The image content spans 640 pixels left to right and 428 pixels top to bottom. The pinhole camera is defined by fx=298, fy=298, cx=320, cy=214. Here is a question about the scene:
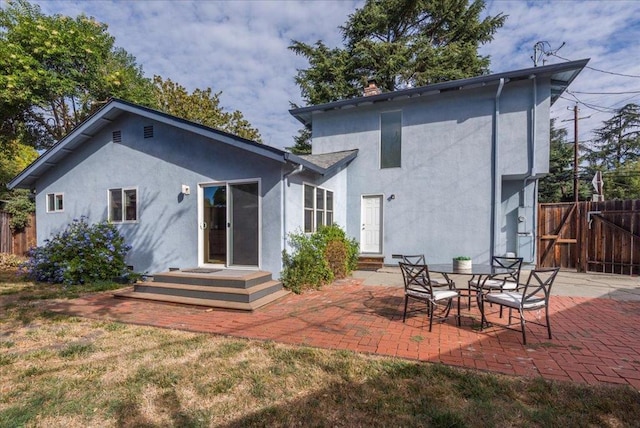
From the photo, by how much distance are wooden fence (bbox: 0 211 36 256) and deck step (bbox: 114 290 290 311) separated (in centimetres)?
1052

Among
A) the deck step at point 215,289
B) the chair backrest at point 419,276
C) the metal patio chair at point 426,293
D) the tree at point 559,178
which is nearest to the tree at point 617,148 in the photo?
the tree at point 559,178

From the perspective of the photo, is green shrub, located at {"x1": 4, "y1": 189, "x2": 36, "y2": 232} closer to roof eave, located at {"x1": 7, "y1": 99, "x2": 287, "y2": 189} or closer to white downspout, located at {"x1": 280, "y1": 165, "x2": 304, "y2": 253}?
roof eave, located at {"x1": 7, "y1": 99, "x2": 287, "y2": 189}

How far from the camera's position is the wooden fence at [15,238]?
1289cm

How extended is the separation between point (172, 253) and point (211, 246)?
1.27 metres

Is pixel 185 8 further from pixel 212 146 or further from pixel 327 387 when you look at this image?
pixel 327 387

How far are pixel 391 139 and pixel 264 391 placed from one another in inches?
358

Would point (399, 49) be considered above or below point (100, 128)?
above

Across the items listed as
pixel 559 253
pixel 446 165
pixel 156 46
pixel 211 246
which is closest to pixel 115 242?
pixel 211 246

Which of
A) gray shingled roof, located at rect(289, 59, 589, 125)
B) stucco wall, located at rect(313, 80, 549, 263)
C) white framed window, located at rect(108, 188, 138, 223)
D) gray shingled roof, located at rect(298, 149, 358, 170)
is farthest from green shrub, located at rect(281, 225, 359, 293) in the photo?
white framed window, located at rect(108, 188, 138, 223)

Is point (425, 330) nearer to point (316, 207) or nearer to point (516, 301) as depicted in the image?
point (516, 301)

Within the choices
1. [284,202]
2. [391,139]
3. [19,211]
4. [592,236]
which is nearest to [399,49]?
[391,139]

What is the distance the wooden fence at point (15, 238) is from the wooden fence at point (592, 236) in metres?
20.2

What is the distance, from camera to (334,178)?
980 centimetres

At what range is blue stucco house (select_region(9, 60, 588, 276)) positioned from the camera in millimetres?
7422
